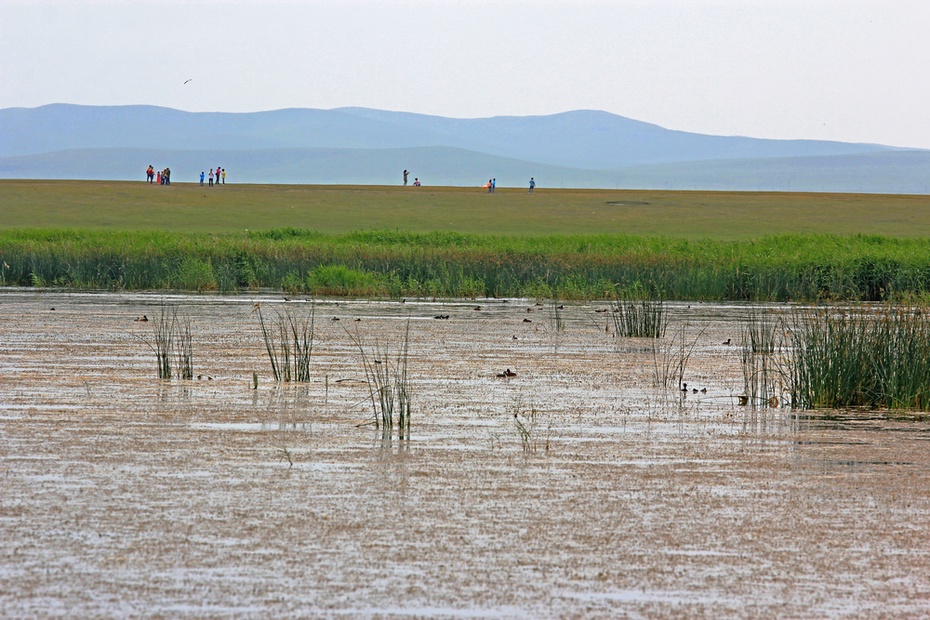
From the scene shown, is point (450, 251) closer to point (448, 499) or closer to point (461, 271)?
point (461, 271)

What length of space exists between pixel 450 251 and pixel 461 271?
12.4 feet

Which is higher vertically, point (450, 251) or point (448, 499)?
point (450, 251)

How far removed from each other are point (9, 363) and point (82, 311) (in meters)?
8.39

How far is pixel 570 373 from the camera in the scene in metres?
15.6

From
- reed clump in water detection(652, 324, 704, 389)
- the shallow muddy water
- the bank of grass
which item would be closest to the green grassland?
the bank of grass

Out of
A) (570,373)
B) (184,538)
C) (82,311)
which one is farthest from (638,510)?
(82,311)

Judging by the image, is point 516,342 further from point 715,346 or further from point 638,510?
point 638,510

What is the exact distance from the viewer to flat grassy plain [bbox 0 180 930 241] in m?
56.6

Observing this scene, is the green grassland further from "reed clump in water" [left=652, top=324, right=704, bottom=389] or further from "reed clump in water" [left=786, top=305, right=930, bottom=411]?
"reed clump in water" [left=786, top=305, right=930, bottom=411]

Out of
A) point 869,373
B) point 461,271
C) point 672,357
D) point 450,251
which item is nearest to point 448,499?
point 869,373

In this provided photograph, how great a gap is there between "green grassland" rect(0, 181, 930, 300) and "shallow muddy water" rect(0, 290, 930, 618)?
33.9 feet

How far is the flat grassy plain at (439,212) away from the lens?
56.6m

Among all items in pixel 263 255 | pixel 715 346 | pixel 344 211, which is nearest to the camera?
pixel 715 346

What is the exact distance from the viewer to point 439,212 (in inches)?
2539
